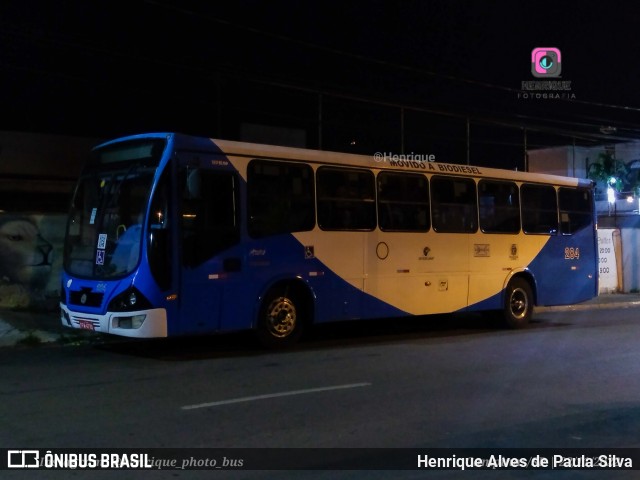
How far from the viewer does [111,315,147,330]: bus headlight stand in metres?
9.75

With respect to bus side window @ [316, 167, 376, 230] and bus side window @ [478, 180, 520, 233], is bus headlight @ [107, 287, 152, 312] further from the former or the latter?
bus side window @ [478, 180, 520, 233]

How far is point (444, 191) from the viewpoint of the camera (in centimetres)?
1376

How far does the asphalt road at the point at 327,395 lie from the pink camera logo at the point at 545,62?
1021 centimetres

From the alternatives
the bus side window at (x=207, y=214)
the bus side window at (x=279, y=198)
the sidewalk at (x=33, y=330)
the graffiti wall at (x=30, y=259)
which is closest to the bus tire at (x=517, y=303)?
the bus side window at (x=279, y=198)

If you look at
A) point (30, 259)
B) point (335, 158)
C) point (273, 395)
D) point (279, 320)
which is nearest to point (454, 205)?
point (335, 158)

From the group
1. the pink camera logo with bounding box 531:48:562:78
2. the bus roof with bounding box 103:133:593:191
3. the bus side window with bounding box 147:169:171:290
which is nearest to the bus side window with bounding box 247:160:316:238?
the bus roof with bounding box 103:133:593:191

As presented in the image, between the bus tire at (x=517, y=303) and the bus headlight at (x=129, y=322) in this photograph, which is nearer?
the bus headlight at (x=129, y=322)

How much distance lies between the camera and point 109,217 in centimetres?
1038

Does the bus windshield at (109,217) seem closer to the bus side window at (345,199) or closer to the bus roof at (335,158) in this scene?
the bus roof at (335,158)

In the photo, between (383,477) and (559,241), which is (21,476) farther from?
(559,241)

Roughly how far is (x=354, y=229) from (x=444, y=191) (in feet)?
8.06

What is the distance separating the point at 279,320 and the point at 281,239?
1.30 meters

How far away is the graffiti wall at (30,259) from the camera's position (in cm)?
1397

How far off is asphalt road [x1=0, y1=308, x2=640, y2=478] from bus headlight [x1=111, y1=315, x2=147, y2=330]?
1.87 ft
